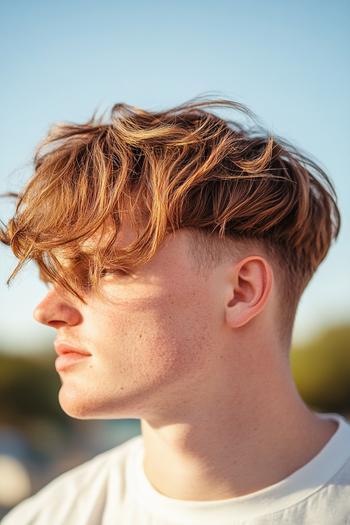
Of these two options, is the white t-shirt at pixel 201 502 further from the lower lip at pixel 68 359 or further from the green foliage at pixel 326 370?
the green foliage at pixel 326 370

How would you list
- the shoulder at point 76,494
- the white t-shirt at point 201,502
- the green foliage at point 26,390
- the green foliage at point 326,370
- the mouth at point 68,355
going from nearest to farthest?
the white t-shirt at point 201,502, the mouth at point 68,355, the shoulder at point 76,494, the green foliage at point 326,370, the green foliage at point 26,390

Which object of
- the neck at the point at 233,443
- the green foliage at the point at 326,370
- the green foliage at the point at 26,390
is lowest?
the green foliage at the point at 26,390

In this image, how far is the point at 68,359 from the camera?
2.70 meters

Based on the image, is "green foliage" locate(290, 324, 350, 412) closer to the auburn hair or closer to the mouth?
the auburn hair

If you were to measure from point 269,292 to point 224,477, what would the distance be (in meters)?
0.80

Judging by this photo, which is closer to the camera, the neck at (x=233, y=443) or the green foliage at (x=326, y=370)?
Answer: the neck at (x=233, y=443)

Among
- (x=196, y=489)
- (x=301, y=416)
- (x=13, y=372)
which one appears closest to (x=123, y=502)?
(x=196, y=489)

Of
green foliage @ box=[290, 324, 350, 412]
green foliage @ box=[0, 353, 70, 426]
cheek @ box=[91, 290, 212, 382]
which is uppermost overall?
cheek @ box=[91, 290, 212, 382]

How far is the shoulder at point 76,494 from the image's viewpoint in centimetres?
302

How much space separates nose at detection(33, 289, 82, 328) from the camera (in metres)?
2.68

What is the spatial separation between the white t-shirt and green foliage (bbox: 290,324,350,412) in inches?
1436

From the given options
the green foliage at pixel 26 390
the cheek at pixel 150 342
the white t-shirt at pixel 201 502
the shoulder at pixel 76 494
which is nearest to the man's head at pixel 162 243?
the cheek at pixel 150 342

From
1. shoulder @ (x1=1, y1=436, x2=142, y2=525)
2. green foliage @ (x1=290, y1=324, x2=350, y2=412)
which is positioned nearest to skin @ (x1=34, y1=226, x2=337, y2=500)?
shoulder @ (x1=1, y1=436, x2=142, y2=525)

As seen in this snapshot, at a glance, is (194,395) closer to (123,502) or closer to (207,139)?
(123,502)
